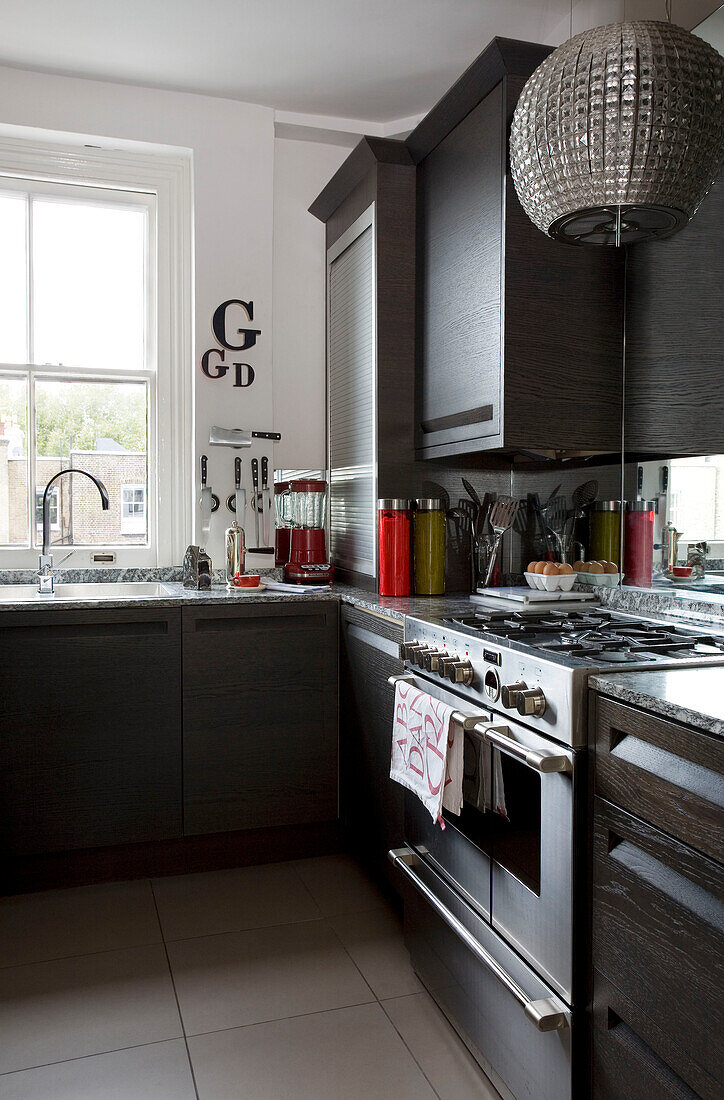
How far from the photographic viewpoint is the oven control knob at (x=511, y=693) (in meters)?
1.57

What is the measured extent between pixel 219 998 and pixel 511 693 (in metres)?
1.14

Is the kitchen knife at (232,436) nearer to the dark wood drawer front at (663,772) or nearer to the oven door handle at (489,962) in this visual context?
the oven door handle at (489,962)

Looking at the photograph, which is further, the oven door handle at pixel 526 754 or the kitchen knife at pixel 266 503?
the kitchen knife at pixel 266 503

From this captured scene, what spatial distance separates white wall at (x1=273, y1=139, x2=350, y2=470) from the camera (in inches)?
135

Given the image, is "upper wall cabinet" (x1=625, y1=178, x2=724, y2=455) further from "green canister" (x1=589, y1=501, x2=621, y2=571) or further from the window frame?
the window frame

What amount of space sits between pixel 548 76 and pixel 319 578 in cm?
208

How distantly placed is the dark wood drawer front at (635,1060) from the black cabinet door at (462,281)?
1447mm

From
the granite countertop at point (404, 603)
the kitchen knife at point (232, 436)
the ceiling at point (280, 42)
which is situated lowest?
the granite countertop at point (404, 603)

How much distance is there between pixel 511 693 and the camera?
158 centimetres

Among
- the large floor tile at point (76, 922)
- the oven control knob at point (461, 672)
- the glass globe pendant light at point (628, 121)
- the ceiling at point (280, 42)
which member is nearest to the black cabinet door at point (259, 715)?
the large floor tile at point (76, 922)

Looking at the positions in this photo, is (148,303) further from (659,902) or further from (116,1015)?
(659,902)

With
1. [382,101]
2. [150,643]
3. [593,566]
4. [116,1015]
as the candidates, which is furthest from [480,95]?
[116,1015]

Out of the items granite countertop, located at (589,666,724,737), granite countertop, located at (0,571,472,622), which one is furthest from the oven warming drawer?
granite countertop, located at (0,571,472,622)

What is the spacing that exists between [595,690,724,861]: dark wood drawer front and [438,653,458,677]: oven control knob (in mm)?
505
